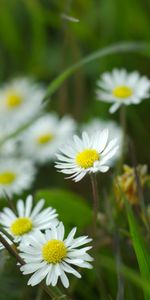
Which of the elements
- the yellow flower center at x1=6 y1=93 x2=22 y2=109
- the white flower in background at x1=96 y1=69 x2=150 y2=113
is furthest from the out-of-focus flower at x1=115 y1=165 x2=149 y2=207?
the yellow flower center at x1=6 y1=93 x2=22 y2=109

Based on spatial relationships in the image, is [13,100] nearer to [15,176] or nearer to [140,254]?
[15,176]

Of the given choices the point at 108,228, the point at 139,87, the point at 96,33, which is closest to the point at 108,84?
the point at 139,87

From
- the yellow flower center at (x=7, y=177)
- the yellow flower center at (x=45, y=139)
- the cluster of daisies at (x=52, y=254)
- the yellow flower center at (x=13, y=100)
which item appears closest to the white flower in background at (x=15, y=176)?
the yellow flower center at (x=7, y=177)

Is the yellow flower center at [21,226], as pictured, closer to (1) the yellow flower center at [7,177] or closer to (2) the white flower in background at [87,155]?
(2) the white flower in background at [87,155]

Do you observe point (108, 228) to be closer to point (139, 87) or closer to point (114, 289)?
point (114, 289)

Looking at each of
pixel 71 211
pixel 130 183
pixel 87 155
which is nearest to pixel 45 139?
pixel 71 211

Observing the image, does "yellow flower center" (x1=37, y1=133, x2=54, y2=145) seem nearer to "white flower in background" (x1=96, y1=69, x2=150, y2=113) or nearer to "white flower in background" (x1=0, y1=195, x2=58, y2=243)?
"white flower in background" (x1=96, y1=69, x2=150, y2=113)
